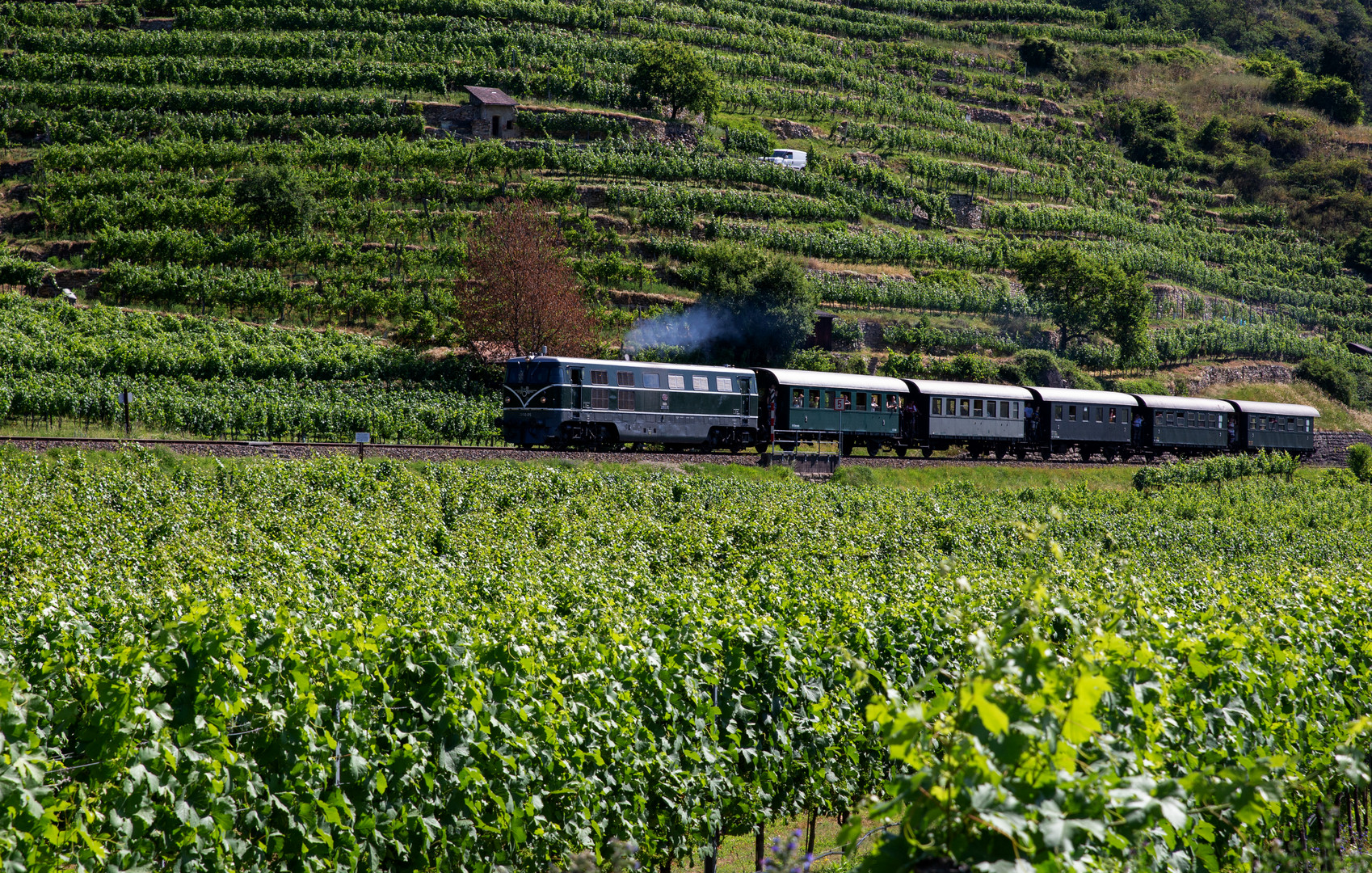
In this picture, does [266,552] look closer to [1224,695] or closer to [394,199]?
[1224,695]

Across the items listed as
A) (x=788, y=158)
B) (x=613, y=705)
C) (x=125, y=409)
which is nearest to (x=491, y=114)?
(x=788, y=158)

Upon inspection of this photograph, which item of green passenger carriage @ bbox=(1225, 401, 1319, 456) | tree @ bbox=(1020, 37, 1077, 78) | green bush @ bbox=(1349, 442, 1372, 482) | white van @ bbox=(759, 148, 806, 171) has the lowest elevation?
green bush @ bbox=(1349, 442, 1372, 482)

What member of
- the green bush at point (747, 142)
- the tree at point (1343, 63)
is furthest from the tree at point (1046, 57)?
the green bush at point (747, 142)

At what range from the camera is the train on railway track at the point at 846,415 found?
33312 mm

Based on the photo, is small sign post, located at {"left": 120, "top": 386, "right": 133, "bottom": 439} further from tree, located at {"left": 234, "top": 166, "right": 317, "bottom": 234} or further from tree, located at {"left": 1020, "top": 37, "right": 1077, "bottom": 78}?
tree, located at {"left": 1020, "top": 37, "right": 1077, "bottom": 78}

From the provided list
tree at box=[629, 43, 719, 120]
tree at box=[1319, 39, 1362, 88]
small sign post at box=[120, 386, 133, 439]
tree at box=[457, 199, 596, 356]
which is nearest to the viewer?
small sign post at box=[120, 386, 133, 439]

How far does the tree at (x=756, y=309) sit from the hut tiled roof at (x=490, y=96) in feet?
74.6

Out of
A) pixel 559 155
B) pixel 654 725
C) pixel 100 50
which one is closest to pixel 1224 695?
pixel 654 725

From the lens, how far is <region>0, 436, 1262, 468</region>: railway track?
2605cm

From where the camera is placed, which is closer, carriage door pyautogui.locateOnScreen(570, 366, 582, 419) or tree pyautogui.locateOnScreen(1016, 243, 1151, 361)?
carriage door pyautogui.locateOnScreen(570, 366, 582, 419)

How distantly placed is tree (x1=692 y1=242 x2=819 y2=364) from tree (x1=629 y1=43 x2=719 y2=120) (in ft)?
82.1

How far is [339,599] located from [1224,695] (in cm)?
913

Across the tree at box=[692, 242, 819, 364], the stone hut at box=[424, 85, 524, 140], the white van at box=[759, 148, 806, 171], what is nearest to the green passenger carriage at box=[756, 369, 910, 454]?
the tree at box=[692, 242, 819, 364]

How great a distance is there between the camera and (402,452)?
98.5 ft
